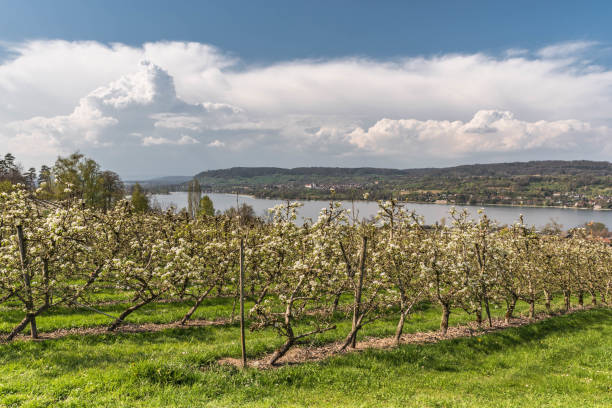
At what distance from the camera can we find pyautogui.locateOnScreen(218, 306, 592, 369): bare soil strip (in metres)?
10.8

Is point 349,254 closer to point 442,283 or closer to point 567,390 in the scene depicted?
point 442,283

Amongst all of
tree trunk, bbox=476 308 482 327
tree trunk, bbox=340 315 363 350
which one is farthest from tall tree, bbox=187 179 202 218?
tree trunk, bbox=340 315 363 350

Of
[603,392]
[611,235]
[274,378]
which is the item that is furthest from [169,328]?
[611,235]

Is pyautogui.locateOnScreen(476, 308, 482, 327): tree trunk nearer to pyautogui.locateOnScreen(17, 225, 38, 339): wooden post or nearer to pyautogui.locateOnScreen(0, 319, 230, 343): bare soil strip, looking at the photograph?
pyautogui.locateOnScreen(0, 319, 230, 343): bare soil strip

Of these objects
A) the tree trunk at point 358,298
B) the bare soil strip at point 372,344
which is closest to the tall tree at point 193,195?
the bare soil strip at point 372,344

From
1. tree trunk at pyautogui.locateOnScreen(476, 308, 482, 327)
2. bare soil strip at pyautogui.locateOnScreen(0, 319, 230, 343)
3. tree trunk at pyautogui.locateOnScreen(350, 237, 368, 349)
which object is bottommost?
tree trunk at pyautogui.locateOnScreen(476, 308, 482, 327)

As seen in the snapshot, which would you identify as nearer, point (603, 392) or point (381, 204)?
point (603, 392)

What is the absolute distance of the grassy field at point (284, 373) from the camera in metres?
8.05

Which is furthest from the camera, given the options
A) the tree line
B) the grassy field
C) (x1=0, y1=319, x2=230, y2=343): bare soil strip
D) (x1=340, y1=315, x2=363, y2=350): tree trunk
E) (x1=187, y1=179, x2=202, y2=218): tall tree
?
(x1=187, y1=179, x2=202, y2=218): tall tree

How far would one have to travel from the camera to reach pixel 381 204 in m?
14.1

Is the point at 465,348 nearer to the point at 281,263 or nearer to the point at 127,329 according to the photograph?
the point at 281,263

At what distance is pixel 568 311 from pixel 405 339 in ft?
53.8

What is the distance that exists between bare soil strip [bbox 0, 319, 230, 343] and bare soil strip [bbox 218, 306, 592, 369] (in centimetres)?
522

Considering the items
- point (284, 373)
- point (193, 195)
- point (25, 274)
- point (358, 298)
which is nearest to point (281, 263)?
point (358, 298)
